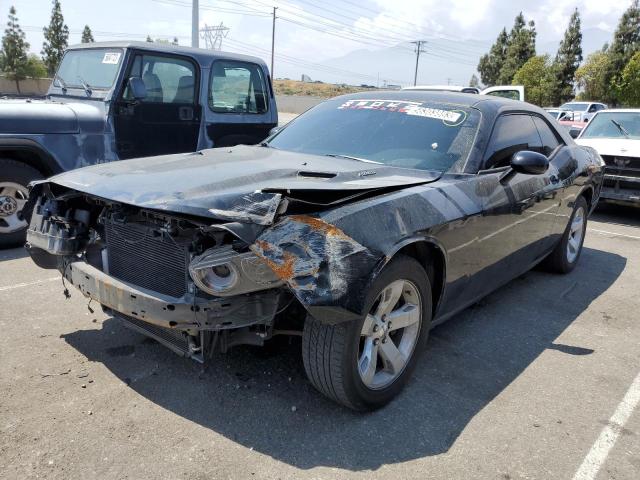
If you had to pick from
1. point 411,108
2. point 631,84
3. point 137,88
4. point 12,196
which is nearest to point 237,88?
point 137,88

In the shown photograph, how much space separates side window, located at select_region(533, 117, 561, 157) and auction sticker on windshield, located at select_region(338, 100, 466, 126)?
1266 millimetres

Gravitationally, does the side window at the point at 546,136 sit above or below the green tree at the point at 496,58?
below

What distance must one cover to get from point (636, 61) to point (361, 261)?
38994 mm

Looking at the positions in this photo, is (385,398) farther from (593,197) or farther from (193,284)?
(593,197)

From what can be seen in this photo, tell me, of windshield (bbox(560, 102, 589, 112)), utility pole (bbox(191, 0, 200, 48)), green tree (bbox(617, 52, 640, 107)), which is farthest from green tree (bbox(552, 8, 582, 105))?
utility pole (bbox(191, 0, 200, 48))

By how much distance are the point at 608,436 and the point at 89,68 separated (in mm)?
6135

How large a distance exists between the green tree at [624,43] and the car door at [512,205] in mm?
39974

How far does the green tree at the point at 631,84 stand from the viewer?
3419 cm

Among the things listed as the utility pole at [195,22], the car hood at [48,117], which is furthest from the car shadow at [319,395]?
the utility pole at [195,22]

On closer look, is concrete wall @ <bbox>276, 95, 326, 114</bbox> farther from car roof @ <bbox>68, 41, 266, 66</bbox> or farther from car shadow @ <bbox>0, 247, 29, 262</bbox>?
car shadow @ <bbox>0, 247, 29, 262</bbox>

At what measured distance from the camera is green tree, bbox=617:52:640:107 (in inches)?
1346

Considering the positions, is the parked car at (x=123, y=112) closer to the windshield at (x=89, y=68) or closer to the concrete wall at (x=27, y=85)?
the windshield at (x=89, y=68)

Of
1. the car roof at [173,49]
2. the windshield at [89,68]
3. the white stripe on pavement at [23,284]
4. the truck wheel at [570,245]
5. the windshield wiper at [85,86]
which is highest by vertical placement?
the car roof at [173,49]

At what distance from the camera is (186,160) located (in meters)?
3.40
